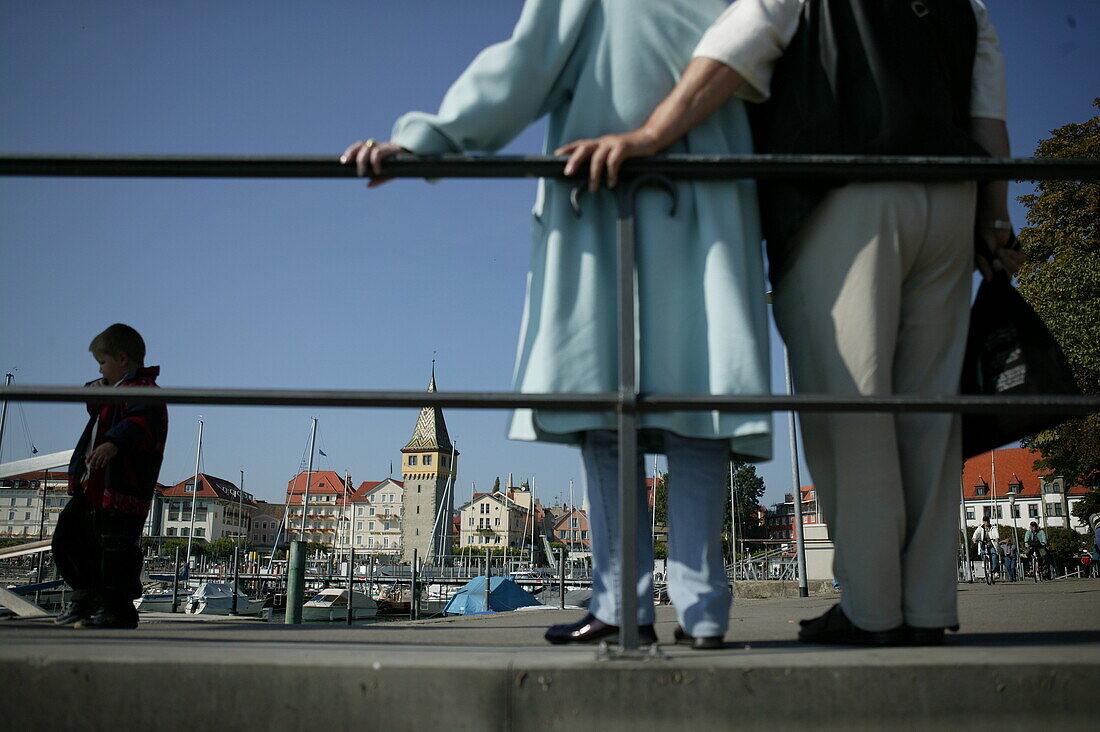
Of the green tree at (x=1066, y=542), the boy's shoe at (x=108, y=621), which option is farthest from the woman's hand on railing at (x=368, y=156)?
the green tree at (x=1066, y=542)

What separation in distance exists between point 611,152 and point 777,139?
548 mm

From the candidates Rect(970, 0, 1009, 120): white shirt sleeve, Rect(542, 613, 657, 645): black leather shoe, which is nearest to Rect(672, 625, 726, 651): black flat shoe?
Rect(542, 613, 657, 645): black leather shoe

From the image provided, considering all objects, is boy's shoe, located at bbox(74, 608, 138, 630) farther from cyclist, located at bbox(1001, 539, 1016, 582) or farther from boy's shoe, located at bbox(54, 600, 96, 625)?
cyclist, located at bbox(1001, 539, 1016, 582)

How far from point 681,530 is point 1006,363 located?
3.27 feet

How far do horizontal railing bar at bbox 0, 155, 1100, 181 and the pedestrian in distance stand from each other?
0.44ft

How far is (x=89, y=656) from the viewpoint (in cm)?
148

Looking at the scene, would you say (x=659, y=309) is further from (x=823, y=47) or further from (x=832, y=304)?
(x=823, y=47)

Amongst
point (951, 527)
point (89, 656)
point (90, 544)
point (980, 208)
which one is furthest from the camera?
point (90, 544)

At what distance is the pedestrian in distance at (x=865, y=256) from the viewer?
Result: 6.45 ft

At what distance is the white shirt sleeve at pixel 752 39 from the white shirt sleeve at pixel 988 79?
0.61 meters

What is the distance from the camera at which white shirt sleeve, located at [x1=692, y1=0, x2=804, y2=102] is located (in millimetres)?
2070

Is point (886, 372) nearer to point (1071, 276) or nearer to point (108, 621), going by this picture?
point (108, 621)

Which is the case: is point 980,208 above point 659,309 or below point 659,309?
above

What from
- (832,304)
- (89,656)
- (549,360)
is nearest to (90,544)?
(89,656)
